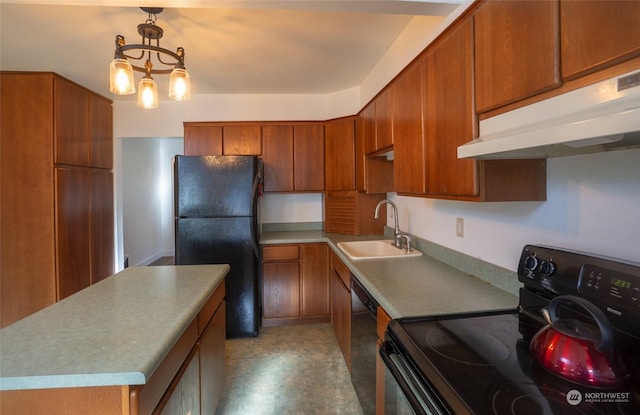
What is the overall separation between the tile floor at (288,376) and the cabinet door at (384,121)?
5.69ft

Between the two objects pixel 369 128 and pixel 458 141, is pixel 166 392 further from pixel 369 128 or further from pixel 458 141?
pixel 369 128

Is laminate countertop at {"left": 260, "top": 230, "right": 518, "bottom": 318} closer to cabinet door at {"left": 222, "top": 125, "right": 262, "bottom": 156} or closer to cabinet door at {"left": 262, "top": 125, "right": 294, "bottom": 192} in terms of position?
cabinet door at {"left": 262, "top": 125, "right": 294, "bottom": 192}

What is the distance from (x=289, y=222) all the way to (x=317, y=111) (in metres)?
1.36

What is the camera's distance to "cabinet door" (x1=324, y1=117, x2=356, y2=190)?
9.70 feet

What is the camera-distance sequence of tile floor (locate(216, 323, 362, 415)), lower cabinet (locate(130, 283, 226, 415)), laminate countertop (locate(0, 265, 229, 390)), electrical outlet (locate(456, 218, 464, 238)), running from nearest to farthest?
laminate countertop (locate(0, 265, 229, 390))
lower cabinet (locate(130, 283, 226, 415))
electrical outlet (locate(456, 218, 464, 238))
tile floor (locate(216, 323, 362, 415))

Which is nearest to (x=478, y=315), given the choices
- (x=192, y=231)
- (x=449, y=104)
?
(x=449, y=104)

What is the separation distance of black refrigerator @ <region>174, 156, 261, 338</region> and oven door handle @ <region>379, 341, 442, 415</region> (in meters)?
1.85

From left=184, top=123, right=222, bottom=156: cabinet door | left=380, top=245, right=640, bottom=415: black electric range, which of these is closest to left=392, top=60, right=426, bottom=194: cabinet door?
left=380, top=245, right=640, bottom=415: black electric range

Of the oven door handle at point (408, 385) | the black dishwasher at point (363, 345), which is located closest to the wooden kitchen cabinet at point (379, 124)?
the black dishwasher at point (363, 345)

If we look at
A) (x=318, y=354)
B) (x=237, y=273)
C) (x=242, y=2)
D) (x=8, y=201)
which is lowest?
(x=318, y=354)

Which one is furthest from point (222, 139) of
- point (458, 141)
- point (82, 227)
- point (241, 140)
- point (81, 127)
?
point (458, 141)

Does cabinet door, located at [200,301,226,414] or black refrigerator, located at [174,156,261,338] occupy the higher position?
black refrigerator, located at [174,156,261,338]

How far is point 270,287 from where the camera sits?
2.95 metres

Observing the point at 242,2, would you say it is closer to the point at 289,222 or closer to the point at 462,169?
the point at 462,169
